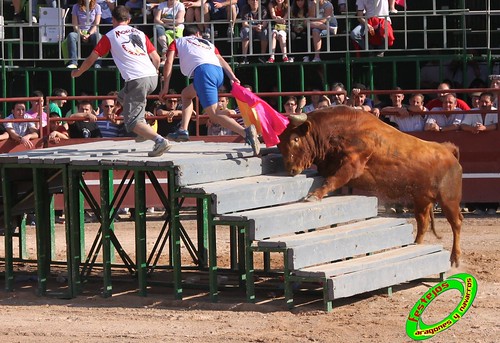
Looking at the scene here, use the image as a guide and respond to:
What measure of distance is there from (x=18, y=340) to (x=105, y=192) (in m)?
2.28

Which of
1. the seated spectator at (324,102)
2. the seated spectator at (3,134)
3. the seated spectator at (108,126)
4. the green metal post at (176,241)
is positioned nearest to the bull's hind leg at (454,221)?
the green metal post at (176,241)

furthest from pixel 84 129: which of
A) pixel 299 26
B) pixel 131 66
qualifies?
pixel 131 66

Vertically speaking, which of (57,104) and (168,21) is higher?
(168,21)

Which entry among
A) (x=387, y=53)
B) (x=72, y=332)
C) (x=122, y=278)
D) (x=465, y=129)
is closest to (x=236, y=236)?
(x=122, y=278)

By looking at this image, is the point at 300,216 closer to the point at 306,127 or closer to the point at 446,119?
the point at 306,127

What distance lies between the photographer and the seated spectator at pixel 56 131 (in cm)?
1831

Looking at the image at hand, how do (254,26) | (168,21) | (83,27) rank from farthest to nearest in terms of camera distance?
(83,27) < (254,26) < (168,21)

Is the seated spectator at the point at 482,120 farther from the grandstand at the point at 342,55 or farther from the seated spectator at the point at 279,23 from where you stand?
the seated spectator at the point at 279,23

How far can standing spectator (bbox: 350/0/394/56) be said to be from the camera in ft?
68.0

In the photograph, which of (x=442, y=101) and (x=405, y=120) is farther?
(x=442, y=101)

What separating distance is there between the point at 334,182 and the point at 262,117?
101 cm

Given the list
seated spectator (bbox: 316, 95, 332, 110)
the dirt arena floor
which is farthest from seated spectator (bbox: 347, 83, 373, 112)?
→ the dirt arena floor

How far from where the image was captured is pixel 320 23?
2094 centimetres

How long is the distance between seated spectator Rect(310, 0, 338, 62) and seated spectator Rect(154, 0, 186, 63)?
2174 millimetres
